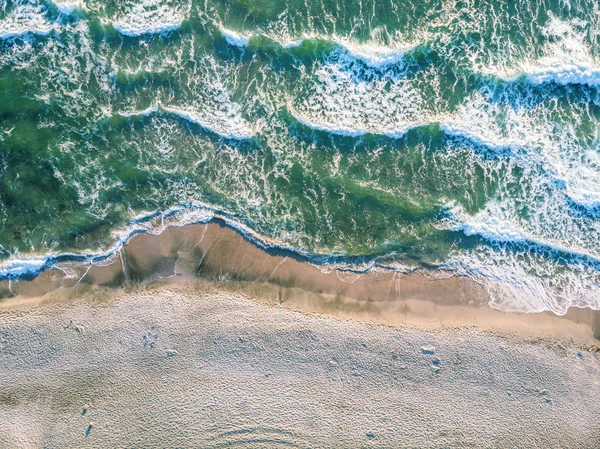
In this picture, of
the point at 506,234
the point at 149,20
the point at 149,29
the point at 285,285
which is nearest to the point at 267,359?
the point at 285,285

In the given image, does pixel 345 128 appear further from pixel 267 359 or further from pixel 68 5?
pixel 68 5

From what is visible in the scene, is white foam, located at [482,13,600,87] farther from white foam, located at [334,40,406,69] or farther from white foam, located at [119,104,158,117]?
white foam, located at [119,104,158,117]

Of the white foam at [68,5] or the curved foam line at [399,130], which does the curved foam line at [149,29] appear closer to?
the white foam at [68,5]

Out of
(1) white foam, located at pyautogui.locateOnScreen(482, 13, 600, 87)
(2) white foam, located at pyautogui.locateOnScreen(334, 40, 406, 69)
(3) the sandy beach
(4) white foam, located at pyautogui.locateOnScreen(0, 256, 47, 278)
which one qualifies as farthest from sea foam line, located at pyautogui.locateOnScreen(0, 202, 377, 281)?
(1) white foam, located at pyautogui.locateOnScreen(482, 13, 600, 87)

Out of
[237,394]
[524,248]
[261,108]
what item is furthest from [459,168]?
[237,394]

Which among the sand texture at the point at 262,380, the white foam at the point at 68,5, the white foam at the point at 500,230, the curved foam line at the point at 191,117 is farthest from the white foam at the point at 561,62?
the white foam at the point at 68,5

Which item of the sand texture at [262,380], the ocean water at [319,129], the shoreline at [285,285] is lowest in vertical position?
the sand texture at [262,380]
